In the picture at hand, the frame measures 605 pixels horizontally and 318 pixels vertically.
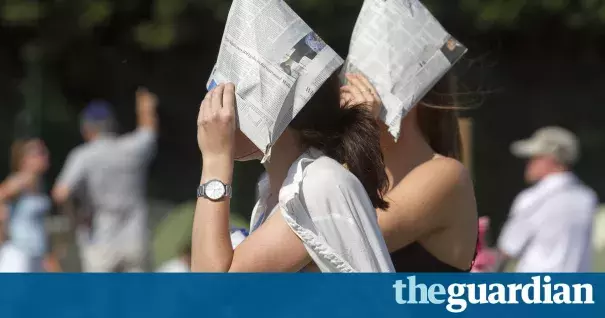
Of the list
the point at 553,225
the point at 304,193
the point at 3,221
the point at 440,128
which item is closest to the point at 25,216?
the point at 3,221

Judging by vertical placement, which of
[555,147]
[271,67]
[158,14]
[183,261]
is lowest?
[158,14]

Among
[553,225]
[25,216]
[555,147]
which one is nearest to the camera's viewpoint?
[553,225]

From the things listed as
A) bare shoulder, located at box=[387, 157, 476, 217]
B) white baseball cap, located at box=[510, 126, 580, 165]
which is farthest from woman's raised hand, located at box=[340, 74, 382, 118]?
white baseball cap, located at box=[510, 126, 580, 165]

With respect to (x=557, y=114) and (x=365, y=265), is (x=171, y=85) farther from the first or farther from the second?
(x=365, y=265)

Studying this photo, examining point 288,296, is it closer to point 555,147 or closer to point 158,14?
point 555,147

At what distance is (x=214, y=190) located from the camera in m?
2.25

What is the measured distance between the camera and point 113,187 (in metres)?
9.22

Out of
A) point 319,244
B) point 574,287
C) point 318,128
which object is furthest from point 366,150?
point 574,287

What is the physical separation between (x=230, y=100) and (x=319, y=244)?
0.31 meters

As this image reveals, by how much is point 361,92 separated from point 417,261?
0.41 m

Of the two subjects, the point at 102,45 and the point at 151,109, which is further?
the point at 102,45

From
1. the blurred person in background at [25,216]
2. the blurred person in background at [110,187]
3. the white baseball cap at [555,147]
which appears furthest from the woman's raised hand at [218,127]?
the blurred person in background at [110,187]

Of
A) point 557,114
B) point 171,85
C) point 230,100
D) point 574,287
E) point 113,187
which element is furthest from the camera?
point 171,85

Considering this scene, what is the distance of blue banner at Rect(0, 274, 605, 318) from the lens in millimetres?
2023
